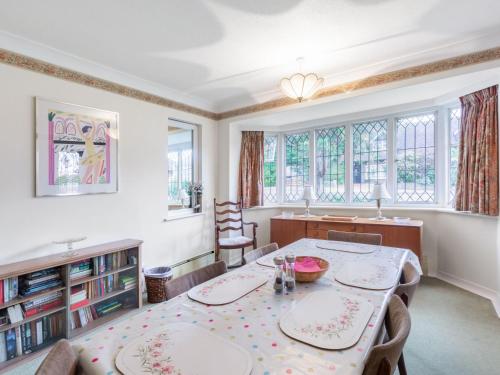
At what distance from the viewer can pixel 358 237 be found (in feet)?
8.29

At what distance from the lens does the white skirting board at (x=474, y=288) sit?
263cm

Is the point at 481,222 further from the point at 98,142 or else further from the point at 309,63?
the point at 98,142

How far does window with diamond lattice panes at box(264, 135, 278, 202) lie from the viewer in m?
4.66

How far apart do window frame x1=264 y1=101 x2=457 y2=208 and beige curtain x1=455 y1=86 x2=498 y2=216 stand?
1.14 ft

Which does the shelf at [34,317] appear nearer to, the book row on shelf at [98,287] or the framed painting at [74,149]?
the book row on shelf at [98,287]

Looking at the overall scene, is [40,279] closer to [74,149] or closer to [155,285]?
[155,285]

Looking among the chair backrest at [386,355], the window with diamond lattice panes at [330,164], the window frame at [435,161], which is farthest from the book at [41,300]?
the window frame at [435,161]

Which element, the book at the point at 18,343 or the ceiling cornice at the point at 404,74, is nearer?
the book at the point at 18,343

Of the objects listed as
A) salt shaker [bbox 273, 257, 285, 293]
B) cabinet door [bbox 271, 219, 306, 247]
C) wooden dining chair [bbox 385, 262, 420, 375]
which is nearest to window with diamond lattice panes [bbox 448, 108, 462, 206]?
cabinet door [bbox 271, 219, 306, 247]

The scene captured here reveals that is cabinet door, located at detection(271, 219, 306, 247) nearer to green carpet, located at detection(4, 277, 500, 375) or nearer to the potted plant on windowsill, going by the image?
the potted plant on windowsill

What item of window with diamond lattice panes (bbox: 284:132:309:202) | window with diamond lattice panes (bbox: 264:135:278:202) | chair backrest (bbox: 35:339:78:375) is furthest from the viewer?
window with diamond lattice panes (bbox: 264:135:278:202)

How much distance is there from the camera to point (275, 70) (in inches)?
113

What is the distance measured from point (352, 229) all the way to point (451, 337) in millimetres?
1485

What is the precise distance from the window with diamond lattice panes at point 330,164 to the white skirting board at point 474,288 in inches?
62.8
